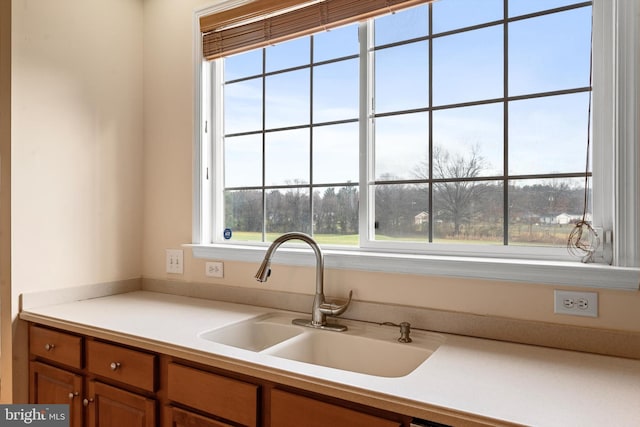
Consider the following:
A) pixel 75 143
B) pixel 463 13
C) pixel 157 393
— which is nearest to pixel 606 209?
pixel 463 13

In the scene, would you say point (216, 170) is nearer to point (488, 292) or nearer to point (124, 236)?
point (124, 236)

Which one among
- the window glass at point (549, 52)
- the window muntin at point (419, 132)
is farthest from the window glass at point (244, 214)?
the window glass at point (549, 52)

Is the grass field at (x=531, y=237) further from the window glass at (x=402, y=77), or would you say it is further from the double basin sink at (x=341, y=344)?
the window glass at (x=402, y=77)

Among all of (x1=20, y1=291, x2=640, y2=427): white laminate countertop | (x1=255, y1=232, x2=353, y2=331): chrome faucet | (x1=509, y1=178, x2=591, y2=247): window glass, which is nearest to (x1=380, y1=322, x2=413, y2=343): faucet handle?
(x1=20, y1=291, x2=640, y2=427): white laminate countertop

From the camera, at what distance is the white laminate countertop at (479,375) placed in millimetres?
874

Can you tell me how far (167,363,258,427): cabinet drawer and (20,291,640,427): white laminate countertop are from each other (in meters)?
0.07

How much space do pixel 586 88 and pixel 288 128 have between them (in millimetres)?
1255

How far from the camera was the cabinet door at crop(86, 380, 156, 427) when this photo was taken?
141 centimetres

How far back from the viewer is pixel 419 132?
1659 millimetres

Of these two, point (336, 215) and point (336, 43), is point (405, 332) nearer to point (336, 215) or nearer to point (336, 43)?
point (336, 215)

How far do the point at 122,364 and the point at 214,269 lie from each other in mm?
648

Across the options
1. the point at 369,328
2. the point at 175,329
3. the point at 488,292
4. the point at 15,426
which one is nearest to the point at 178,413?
the point at 175,329

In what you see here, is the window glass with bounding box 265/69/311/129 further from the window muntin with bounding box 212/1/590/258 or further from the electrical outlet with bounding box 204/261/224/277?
the electrical outlet with bounding box 204/261/224/277

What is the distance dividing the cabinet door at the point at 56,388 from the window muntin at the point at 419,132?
1.01 m
